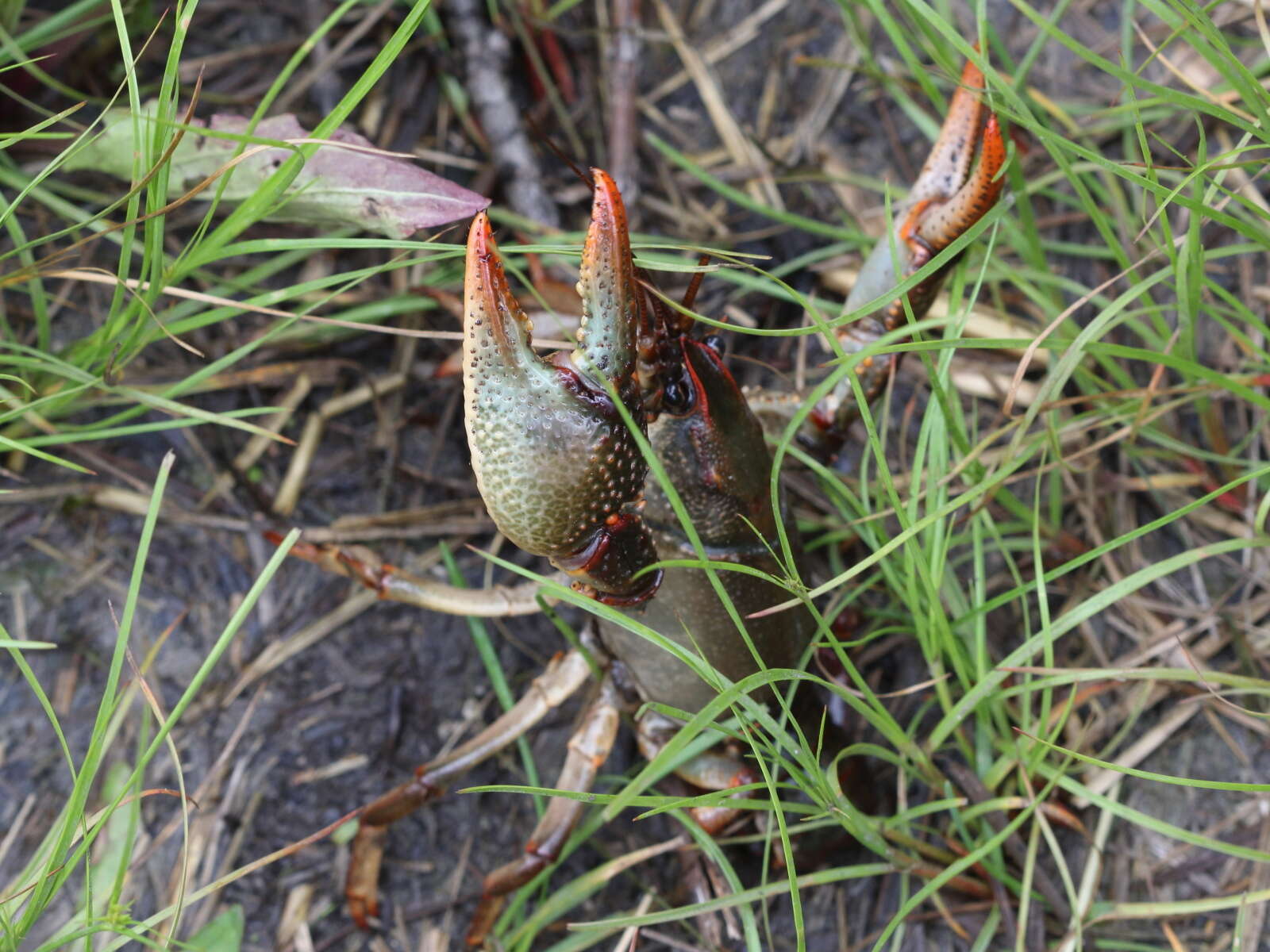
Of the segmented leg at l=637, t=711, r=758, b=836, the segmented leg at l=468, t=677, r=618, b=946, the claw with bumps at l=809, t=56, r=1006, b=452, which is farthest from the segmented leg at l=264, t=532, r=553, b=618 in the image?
the claw with bumps at l=809, t=56, r=1006, b=452

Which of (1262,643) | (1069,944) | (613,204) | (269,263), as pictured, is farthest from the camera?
(269,263)

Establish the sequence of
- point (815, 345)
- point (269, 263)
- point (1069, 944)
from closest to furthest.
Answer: point (1069, 944)
point (269, 263)
point (815, 345)

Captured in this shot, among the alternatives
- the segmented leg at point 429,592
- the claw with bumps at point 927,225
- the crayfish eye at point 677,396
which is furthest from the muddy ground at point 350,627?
the crayfish eye at point 677,396

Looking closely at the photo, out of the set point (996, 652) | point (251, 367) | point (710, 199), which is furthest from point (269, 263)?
point (996, 652)

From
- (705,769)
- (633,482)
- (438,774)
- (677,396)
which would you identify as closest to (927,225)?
(677,396)

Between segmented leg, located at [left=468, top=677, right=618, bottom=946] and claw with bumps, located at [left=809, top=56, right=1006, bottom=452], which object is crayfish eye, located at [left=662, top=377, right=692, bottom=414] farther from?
segmented leg, located at [left=468, top=677, right=618, bottom=946]

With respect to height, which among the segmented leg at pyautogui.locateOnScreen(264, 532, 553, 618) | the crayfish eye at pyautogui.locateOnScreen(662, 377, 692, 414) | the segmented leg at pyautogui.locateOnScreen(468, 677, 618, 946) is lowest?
the segmented leg at pyautogui.locateOnScreen(468, 677, 618, 946)

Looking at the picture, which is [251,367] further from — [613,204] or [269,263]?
[613,204]
